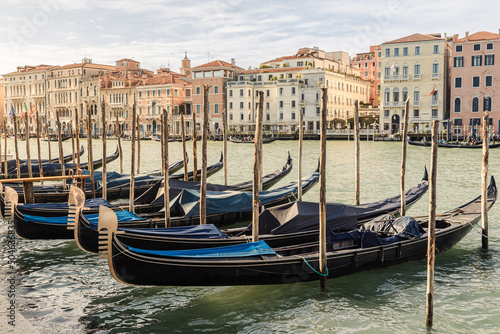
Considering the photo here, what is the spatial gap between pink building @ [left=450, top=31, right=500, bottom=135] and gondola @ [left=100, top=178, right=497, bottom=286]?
26324 mm

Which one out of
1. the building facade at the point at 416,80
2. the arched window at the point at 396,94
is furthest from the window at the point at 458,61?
the arched window at the point at 396,94

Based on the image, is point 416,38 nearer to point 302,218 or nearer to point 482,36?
point 482,36

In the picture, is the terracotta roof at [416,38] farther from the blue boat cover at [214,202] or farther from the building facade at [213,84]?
the blue boat cover at [214,202]

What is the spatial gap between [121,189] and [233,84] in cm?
2929

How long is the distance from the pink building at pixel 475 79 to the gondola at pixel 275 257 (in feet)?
86.4

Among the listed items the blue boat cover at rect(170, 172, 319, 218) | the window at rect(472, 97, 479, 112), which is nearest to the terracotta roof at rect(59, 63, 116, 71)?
the window at rect(472, 97, 479, 112)

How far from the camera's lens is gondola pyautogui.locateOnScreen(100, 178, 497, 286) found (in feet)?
15.2

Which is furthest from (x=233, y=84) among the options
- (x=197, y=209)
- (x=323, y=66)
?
(x=197, y=209)

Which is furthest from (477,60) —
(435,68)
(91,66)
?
(91,66)

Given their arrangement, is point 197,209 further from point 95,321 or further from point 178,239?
point 95,321

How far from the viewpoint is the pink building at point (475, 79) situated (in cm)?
3048

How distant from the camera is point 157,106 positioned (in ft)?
144

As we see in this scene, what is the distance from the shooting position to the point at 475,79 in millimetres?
31016

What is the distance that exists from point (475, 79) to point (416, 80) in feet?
11.6
